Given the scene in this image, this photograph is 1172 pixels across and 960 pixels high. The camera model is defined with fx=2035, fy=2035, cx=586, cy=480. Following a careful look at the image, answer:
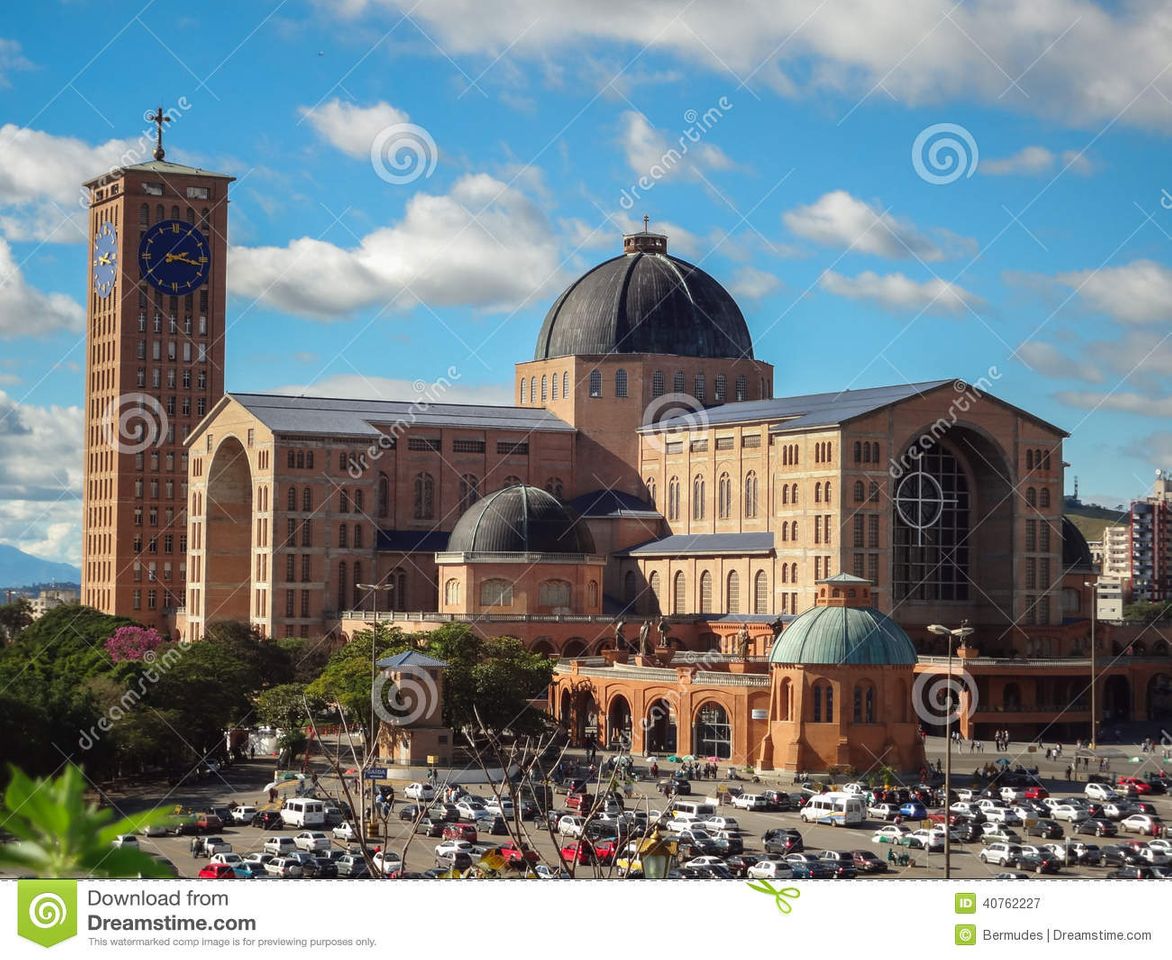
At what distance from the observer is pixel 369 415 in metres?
140

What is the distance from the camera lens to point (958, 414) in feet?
401

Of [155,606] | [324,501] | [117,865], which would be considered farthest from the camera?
[155,606]

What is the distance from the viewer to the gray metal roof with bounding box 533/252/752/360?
481 feet

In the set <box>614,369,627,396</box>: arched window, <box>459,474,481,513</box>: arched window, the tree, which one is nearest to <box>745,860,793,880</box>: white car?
the tree

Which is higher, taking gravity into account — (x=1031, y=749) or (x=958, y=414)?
(x=958, y=414)

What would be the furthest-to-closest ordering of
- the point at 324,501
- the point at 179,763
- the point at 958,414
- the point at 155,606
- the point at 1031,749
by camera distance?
the point at 155,606 < the point at 324,501 < the point at 958,414 < the point at 1031,749 < the point at 179,763

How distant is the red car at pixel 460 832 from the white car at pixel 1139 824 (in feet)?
82.0

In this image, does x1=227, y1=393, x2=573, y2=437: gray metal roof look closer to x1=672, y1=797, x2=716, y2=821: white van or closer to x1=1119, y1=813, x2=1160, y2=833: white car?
x1=672, y1=797, x2=716, y2=821: white van

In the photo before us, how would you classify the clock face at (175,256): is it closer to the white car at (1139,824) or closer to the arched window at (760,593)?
the arched window at (760,593)

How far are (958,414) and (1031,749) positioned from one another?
23224 mm

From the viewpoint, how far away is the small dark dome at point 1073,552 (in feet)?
433

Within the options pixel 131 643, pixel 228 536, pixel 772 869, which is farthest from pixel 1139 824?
pixel 228 536

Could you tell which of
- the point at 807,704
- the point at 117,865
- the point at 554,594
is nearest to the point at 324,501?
the point at 554,594

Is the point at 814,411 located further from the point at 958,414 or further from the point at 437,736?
the point at 437,736
